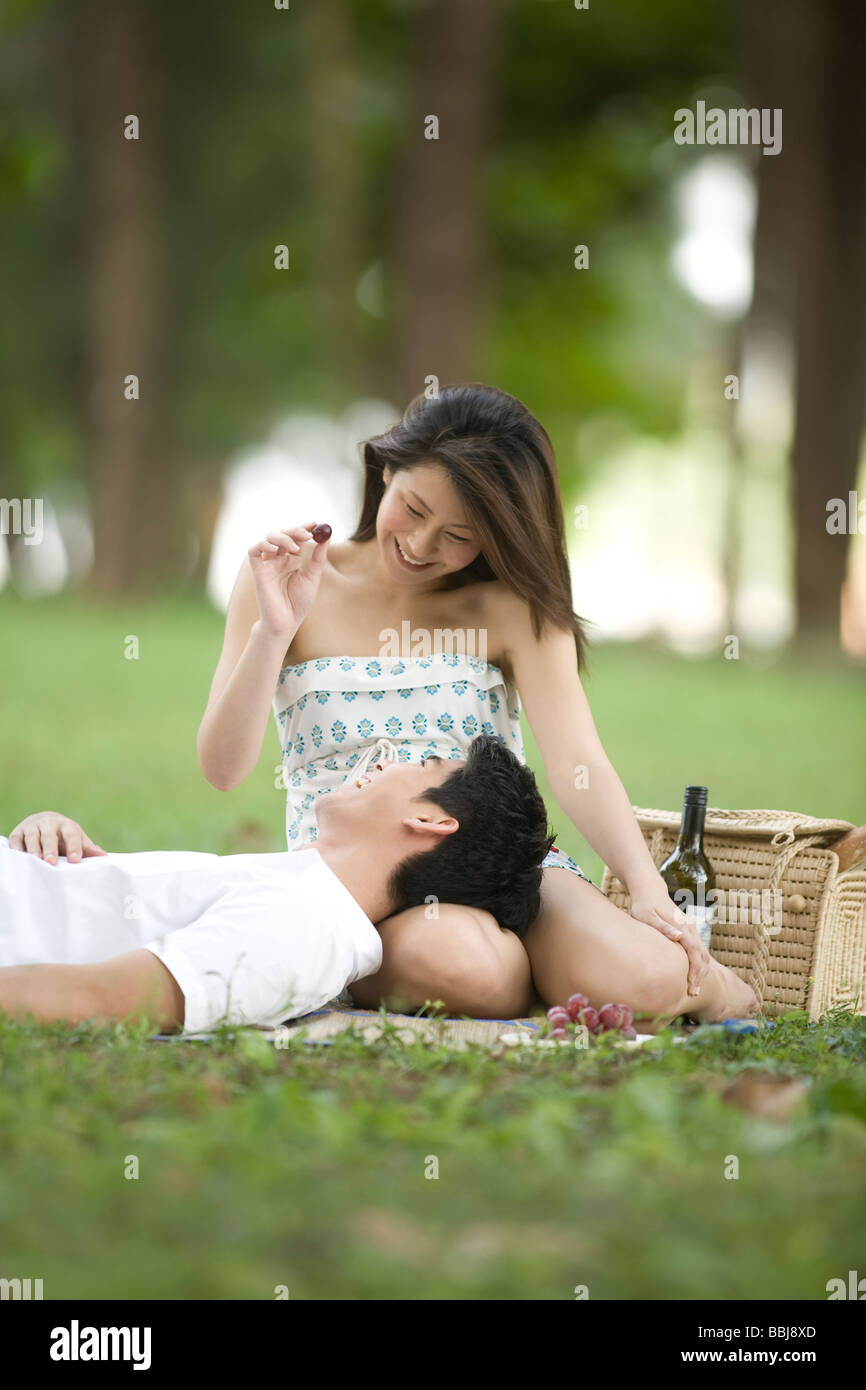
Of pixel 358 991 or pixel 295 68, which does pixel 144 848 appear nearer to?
pixel 358 991

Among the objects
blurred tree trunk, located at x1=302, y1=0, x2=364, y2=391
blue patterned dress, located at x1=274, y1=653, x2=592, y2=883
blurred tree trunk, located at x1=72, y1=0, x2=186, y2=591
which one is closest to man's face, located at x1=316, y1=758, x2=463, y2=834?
blue patterned dress, located at x1=274, y1=653, x2=592, y2=883

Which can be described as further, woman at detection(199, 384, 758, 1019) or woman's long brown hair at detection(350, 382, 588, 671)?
woman's long brown hair at detection(350, 382, 588, 671)

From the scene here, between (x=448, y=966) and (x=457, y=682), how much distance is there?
40.4 inches

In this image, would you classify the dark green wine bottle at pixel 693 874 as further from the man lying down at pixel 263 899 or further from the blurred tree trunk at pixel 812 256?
the blurred tree trunk at pixel 812 256

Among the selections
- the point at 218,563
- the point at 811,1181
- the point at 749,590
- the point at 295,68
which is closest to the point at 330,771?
the point at 811,1181

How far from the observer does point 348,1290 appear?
1.94m

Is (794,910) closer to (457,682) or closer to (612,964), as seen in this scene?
(612,964)

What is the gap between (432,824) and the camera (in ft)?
A: 12.0

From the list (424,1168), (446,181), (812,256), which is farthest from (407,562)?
(812,256)

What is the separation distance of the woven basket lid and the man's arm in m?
1.80

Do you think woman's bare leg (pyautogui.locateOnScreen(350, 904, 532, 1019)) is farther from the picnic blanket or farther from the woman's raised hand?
the woman's raised hand

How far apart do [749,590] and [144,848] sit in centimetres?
2527

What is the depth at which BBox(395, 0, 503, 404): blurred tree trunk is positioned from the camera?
12.7m

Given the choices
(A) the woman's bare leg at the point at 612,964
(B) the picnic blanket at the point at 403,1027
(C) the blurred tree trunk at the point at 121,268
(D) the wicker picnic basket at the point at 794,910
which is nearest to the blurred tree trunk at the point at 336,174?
(C) the blurred tree trunk at the point at 121,268
